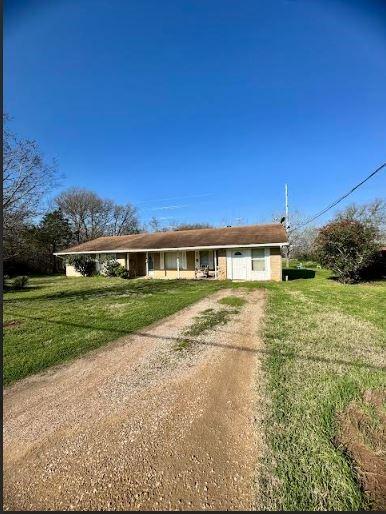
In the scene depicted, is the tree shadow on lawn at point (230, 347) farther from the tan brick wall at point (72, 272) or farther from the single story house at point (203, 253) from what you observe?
the tan brick wall at point (72, 272)

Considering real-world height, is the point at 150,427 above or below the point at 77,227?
below

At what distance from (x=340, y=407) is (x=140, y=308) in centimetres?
683

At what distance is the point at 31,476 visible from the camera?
2.26 meters

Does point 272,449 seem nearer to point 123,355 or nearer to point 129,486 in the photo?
point 129,486

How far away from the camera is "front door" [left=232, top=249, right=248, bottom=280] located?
17.4 meters

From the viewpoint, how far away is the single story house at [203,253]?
16812mm

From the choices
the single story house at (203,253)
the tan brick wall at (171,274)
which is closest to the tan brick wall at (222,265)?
the single story house at (203,253)

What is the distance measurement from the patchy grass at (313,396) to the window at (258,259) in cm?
933

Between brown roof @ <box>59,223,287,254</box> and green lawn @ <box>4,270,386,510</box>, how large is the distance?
7.24 meters

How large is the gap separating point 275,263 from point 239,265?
7.37 ft

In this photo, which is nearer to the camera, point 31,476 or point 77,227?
point 31,476

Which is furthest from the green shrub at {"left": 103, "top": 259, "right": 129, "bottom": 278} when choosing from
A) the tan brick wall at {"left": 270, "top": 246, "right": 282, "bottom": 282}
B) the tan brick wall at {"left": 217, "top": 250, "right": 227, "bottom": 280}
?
the tan brick wall at {"left": 270, "top": 246, "right": 282, "bottom": 282}

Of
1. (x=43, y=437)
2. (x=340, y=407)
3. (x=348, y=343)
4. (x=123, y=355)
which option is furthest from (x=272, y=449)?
(x=348, y=343)

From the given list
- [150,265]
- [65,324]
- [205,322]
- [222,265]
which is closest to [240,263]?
[222,265]
